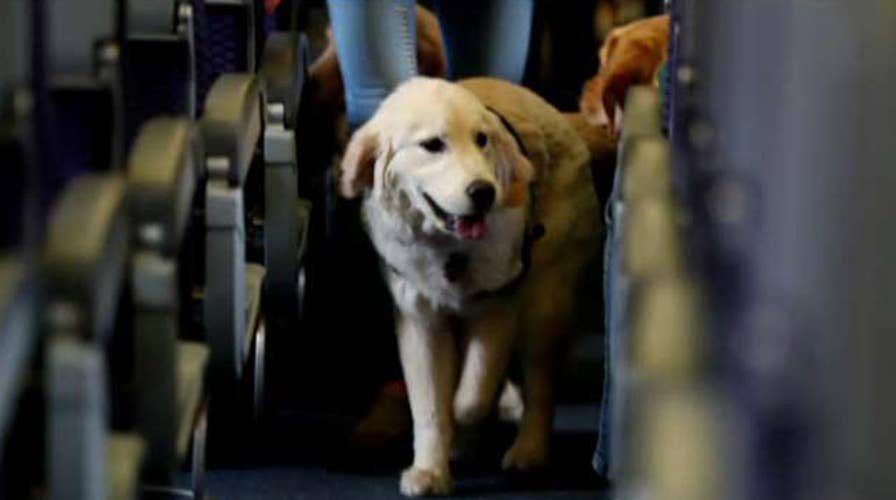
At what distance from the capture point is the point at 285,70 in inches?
193

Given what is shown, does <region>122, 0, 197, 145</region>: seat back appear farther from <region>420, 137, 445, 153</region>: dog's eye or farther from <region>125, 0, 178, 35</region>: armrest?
<region>420, 137, 445, 153</region>: dog's eye

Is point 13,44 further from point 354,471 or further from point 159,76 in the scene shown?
point 354,471

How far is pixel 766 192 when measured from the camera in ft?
11.8

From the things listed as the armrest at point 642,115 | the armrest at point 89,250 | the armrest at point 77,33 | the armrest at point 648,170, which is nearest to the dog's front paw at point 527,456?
the armrest at point 642,115

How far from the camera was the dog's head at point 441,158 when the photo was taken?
16.5ft

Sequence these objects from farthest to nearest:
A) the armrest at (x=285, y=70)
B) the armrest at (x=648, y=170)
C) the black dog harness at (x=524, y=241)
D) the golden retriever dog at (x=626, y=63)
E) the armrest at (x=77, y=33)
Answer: the golden retriever dog at (x=626, y=63)
the black dog harness at (x=524, y=241)
the armrest at (x=285, y=70)
the armrest at (x=77, y=33)
the armrest at (x=648, y=170)

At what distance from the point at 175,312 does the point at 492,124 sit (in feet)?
7.03

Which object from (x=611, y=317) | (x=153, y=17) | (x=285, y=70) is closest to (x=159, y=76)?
(x=153, y=17)

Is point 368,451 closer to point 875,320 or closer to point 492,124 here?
point 492,124

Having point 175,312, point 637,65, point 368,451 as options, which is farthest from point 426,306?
point 175,312

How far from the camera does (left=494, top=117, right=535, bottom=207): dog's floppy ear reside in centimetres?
512

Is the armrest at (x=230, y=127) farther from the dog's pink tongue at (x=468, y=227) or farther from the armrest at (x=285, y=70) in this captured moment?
the dog's pink tongue at (x=468, y=227)

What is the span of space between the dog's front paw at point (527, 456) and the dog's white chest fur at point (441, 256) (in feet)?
1.15

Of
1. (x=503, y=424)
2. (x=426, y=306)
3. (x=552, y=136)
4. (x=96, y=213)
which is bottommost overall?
(x=503, y=424)
